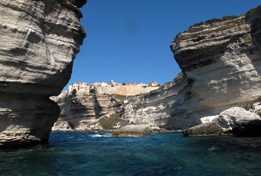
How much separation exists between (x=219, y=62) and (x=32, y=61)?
1190 inches

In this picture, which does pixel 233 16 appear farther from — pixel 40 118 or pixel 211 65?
pixel 40 118

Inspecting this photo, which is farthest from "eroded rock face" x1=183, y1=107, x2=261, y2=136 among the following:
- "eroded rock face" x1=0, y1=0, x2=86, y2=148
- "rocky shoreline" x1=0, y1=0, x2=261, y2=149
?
"eroded rock face" x1=0, y1=0, x2=86, y2=148

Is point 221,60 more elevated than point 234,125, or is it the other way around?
point 221,60

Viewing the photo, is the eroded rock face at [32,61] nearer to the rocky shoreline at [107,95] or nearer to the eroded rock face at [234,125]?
the rocky shoreline at [107,95]

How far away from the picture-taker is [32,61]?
12992mm

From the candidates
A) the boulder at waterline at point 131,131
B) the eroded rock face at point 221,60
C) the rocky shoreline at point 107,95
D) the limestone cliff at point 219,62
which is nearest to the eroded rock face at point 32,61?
the rocky shoreline at point 107,95

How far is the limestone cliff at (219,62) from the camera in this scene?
32031mm

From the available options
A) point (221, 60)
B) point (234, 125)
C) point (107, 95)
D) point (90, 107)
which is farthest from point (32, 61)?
point (107, 95)

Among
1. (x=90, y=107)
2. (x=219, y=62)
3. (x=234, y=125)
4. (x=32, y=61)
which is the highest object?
(x=219, y=62)

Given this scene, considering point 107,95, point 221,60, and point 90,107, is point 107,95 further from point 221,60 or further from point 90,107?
point 221,60

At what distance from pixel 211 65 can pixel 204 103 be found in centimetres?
682

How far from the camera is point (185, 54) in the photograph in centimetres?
3756

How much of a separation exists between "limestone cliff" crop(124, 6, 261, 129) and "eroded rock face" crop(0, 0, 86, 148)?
23259 mm

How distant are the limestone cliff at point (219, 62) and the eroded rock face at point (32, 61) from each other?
76.3 ft
